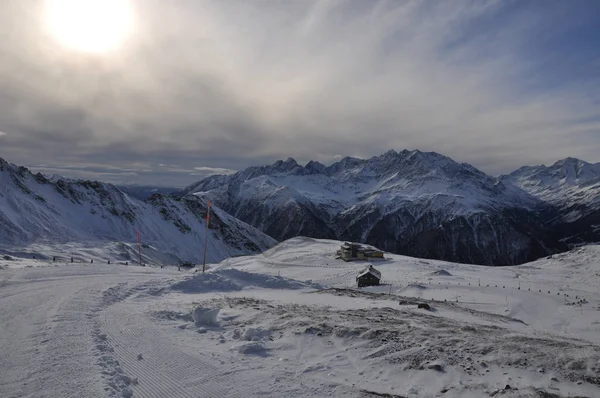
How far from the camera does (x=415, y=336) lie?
53.0 ft

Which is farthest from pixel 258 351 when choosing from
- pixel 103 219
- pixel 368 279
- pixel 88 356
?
pixel 103 219

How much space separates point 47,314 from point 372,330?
610 inches

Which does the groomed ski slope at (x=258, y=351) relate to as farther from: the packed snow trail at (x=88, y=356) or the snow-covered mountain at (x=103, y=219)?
the snow-covered mountain at (x=103, y=219)

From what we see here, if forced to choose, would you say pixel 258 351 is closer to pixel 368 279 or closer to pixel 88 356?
pixel 88 356

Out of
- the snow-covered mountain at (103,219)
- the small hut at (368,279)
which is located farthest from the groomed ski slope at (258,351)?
the snow-covered mountain at (103,219)

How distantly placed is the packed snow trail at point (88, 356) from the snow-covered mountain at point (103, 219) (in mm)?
79923

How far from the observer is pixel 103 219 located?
450 ft

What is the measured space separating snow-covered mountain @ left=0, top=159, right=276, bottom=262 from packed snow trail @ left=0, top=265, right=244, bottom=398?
79.9 m

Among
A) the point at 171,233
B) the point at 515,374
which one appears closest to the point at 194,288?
the point at 515,374

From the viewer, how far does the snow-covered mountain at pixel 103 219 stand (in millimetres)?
100812

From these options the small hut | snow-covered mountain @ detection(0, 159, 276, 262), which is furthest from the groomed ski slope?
snow-covered mountain @ detection(0, 159, 276, 262)

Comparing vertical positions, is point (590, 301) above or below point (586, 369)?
below

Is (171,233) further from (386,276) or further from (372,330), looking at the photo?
(372,330)

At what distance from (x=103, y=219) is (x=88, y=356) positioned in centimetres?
13884
